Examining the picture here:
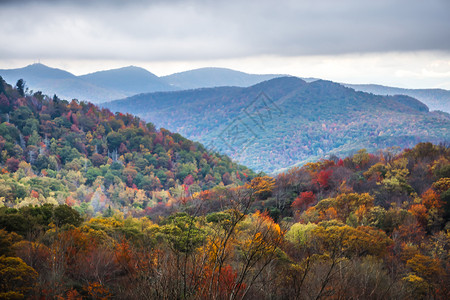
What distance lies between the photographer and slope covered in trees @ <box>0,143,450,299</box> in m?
6.23

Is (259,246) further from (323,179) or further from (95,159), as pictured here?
(95,159)

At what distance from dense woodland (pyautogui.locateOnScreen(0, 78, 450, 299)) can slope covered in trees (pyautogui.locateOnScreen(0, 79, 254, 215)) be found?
1.33ft

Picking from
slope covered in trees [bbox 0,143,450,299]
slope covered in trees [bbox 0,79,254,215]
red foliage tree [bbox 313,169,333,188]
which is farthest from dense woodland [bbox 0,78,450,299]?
slope covered in trees [bbox 0,79,254,215]

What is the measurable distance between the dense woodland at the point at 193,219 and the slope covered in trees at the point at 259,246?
10 cm

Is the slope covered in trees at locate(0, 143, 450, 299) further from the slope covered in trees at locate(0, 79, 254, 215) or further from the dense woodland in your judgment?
the slope covered in trees at locate(0, 79, 254, 215)

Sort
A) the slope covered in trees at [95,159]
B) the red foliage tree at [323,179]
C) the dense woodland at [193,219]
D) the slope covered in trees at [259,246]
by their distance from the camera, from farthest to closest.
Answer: the slope covered in trees at [95,159] → the red foliage tree at [323,179] → the dense woodland at [193,219] → the slope covered in trees at [259,246]

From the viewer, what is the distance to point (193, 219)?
507 centimetres

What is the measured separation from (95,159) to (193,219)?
323 feet

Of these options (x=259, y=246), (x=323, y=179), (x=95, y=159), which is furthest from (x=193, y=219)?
(x=95, y=159)

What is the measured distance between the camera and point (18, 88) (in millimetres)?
105938

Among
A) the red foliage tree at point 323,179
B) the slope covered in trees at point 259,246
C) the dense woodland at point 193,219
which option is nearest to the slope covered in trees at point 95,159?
the dense woodland at point 193,219

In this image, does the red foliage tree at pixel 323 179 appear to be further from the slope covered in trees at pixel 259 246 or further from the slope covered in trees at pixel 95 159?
the slope covered in trees at pixel 95 159

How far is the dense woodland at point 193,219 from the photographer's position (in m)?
8.13

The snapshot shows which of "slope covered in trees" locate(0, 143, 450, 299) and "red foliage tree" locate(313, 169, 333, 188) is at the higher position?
"slope covered in trees" locate(0, 143, 450, 299)
